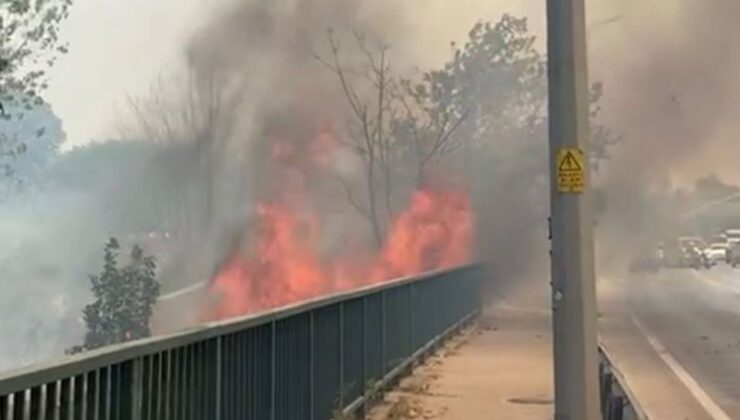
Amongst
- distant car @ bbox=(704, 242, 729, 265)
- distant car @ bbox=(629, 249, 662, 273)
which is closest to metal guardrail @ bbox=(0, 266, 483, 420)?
distant car @ bbox=(629, 249, 662, 273)

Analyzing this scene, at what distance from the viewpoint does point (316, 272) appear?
28.5m

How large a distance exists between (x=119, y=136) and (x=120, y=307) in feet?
36.4

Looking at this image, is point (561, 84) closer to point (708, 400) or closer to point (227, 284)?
point (708, 400)

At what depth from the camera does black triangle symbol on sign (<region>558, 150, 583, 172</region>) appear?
18.7 ft

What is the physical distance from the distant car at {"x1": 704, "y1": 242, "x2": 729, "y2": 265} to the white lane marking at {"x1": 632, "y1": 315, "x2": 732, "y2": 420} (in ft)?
104

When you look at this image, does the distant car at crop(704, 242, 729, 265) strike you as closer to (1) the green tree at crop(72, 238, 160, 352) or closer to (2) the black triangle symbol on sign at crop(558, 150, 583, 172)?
(1) the green tree at crop(72, 238, 160, 352)

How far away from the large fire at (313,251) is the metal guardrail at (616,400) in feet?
63.9

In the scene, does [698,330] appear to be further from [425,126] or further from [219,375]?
[425,126]

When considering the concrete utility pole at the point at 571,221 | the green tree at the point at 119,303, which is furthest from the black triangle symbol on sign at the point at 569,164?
the green tree at the point at 119,303

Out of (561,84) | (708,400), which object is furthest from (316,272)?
(561,84)

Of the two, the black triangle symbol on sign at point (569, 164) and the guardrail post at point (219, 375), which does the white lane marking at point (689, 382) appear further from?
the guardrail post at point (219, 375)

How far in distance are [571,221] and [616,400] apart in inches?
59.7

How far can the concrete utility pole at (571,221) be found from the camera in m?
5.53

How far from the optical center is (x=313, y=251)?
2897 cm
